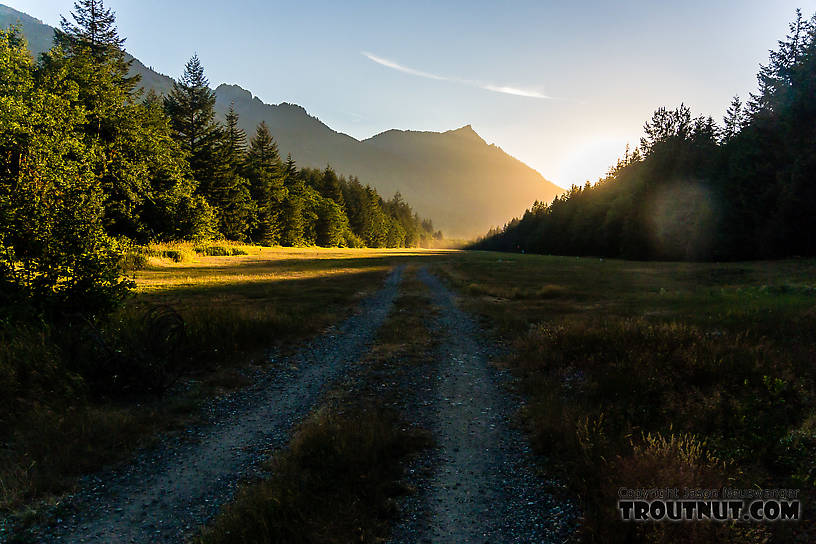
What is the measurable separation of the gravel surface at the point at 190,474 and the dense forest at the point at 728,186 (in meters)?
56.4

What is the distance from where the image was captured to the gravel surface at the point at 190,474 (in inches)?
180

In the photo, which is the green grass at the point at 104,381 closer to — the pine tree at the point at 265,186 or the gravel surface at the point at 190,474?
the gravel surface at the point at 190,474

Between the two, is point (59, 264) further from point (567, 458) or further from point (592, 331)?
point (592, 331)

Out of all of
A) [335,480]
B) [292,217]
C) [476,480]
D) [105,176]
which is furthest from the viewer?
[292,217]

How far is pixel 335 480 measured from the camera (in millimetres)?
5398

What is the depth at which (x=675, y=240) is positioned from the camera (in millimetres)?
60438

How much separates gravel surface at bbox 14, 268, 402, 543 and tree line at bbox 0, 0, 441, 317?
672cm

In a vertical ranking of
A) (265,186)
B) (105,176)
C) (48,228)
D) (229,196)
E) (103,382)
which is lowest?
(103,382)

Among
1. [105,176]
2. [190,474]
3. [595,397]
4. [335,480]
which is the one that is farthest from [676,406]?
[105,176]

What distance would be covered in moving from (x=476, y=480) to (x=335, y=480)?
2.17m

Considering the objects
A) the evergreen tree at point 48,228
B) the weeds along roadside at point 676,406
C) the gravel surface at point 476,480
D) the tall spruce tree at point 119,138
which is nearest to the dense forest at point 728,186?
the weeds along roadside at point 676,406

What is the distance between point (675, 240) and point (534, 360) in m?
64.9

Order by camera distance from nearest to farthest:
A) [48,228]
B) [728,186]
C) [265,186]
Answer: [48,228] → [728,186] → [265,186]

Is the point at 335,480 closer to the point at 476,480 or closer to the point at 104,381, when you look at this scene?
the point at 476,480
